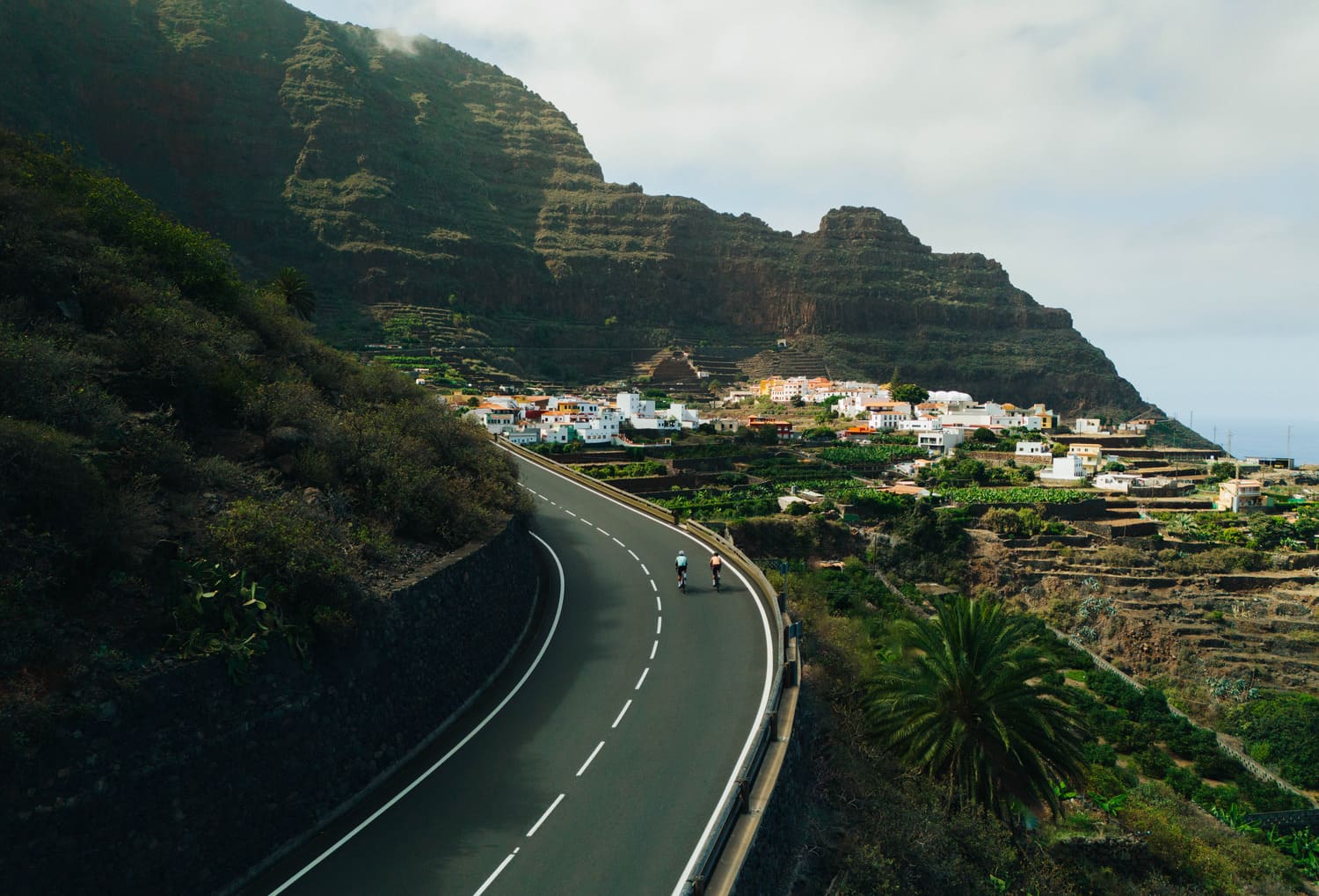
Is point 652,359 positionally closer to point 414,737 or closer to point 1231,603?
point 1231,603

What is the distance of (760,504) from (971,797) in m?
28.8

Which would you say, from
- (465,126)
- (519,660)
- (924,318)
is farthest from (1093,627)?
(465,126)

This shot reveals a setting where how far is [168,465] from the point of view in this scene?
1278 centimetres

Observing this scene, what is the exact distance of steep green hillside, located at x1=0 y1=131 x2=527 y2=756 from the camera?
956 centimetres

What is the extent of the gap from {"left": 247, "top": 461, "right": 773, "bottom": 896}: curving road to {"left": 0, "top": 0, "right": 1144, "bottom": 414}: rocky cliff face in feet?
296

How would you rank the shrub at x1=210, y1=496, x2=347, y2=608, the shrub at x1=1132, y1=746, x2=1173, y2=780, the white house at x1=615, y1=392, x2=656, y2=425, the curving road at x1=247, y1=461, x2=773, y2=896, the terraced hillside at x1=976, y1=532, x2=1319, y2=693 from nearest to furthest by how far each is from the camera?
the curving road at x1=247, y1=461, x2=773, y2=896, the shrub at x1=210, y1=496, x2=347, y2=608, the shrub at x1=1132, y1=746, x2=1173, y2=780, the terraced hillside at x1=976, y1=532, x2=1319, y2=693, the white house at x1=615, y1=392, x2=656, y2=425

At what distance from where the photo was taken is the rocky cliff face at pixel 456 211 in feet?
351

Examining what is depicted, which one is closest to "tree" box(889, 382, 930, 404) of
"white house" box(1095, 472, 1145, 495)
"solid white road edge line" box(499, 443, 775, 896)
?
"white house" box(1095, 472, 1145, 495)

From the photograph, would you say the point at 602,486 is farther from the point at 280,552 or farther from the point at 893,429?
the point at 893,429

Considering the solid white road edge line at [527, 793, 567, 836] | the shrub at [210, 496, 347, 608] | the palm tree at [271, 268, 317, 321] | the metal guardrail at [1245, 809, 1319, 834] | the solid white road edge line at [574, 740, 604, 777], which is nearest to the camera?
the solid white road edge line at [527, 793, 567, 836]

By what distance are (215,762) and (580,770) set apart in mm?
5121

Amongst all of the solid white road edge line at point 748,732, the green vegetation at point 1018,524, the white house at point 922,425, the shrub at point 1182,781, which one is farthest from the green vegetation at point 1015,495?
the solid white road edge line at point 748,732

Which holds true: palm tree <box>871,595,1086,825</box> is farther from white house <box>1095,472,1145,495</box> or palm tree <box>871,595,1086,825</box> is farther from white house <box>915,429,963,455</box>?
white house <box>915,429,963,455</box>

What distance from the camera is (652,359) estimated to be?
124438 mm
